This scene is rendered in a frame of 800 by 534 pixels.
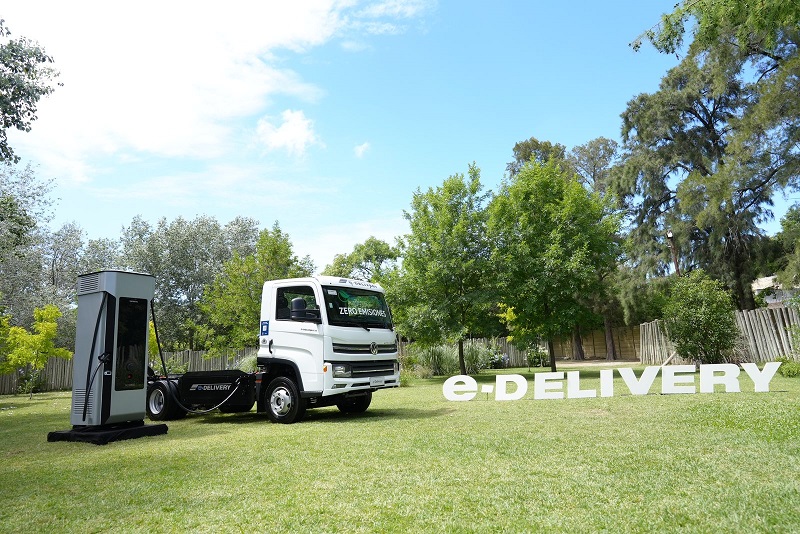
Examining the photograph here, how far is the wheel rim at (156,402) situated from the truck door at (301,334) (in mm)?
3163

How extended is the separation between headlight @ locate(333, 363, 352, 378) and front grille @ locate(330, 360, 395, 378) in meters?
0.10

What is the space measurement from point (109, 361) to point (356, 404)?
5.08 meters

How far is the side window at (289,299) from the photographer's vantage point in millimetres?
10477

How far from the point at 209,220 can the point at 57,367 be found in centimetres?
2220

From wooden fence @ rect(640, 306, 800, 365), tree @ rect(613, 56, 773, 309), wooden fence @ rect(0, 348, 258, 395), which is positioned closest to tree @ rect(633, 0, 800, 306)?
tree @ rect(613, 56, 773, 309)

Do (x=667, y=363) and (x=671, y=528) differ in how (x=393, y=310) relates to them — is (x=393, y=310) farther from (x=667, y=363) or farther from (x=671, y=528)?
(x=671, y=528)

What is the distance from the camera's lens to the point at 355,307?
1076 cm

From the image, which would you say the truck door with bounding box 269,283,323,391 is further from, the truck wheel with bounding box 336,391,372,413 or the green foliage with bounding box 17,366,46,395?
the green foliage with bounding box 17,366,46,395

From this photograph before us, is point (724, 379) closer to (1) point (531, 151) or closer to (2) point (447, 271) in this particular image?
(2) point (447, 271)

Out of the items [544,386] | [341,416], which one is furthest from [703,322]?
[341,416]

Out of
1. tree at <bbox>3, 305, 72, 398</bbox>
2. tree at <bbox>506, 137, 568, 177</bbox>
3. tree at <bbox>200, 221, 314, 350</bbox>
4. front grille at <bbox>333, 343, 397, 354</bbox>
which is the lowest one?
front grille at <bbox>333, 343, 397, 354</bbox>

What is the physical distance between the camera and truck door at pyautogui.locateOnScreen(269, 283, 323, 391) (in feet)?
32.8

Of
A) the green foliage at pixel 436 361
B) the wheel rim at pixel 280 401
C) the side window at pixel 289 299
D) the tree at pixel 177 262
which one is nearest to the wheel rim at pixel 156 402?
the wheel rim at pixel 280 401

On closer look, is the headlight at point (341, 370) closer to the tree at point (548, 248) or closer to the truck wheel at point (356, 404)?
the truck wheel at point (356, 404)
